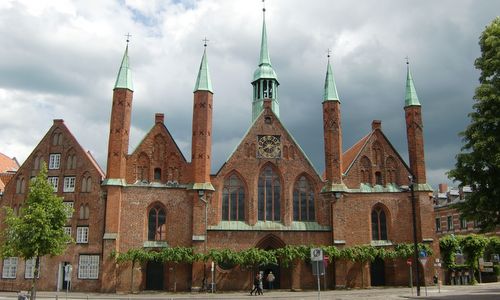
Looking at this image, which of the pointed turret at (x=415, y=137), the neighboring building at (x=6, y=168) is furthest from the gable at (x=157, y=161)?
the pointed turret at (x=415, y=137)

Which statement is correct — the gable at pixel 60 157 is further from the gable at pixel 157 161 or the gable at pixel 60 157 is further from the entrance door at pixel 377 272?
the entrance door at pixel 377 272

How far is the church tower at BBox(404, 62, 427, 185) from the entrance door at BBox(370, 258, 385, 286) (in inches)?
326

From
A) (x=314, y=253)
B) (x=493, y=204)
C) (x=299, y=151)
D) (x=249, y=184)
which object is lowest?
(x=314, y=253)

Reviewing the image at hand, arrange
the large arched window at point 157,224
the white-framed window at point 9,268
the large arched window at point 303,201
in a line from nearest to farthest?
1. the large arched window at point 157,224
2. the white-framed window at point 9,268
3. the large arched window at point 303,201

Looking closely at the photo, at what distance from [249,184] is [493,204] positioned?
84.7ft

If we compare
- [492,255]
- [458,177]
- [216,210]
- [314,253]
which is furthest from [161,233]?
[492,255]

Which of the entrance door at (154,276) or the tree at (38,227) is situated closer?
the tree at (38,227)

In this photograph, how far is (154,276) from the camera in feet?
143

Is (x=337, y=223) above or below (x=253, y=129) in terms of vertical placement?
below

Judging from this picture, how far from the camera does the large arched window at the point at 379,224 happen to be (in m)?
46.7

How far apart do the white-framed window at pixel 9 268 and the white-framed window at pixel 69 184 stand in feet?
25.7

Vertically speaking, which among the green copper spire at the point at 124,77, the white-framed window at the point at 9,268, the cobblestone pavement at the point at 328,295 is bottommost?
the cobblestone pavement at the point at 328,295

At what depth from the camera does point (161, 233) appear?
44594mm

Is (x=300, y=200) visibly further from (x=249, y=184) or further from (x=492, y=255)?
(x=492, y=255)
